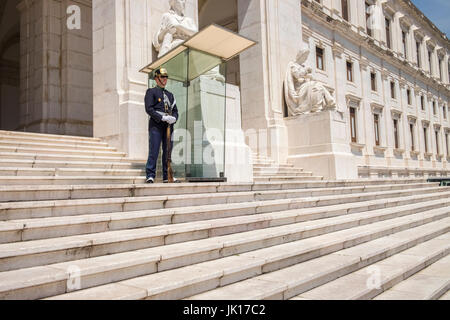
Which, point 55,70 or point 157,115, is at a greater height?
Result: point 55,70

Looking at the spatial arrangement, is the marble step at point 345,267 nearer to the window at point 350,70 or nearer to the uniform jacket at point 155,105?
the uniform jacket at point 155,105

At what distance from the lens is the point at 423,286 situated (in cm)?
398

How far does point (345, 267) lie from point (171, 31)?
7418mm

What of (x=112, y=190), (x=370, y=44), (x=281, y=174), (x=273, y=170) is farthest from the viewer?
(x=370, y=44)

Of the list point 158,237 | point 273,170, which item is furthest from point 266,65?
point 158,237

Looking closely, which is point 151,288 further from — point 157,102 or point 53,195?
point 157,102

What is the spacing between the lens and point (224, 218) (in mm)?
5031

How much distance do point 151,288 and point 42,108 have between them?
12144 millimetres

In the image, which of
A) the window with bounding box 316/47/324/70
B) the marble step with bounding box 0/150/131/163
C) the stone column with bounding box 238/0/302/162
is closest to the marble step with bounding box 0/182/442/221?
the marble step with bounding box 0/150/131/163

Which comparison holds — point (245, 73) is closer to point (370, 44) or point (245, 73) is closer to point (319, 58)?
point (319, 58)

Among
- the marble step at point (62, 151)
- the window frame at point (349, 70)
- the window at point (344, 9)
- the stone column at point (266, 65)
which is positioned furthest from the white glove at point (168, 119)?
the window at point (344, 9)

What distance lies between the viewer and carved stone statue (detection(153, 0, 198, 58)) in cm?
945

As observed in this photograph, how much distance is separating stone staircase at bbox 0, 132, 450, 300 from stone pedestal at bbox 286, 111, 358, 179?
15.3 feet

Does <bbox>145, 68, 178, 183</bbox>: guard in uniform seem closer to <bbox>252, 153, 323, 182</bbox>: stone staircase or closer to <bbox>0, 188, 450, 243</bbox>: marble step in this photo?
<bbox>0, 188, 450, 243</bbox>: marble step
